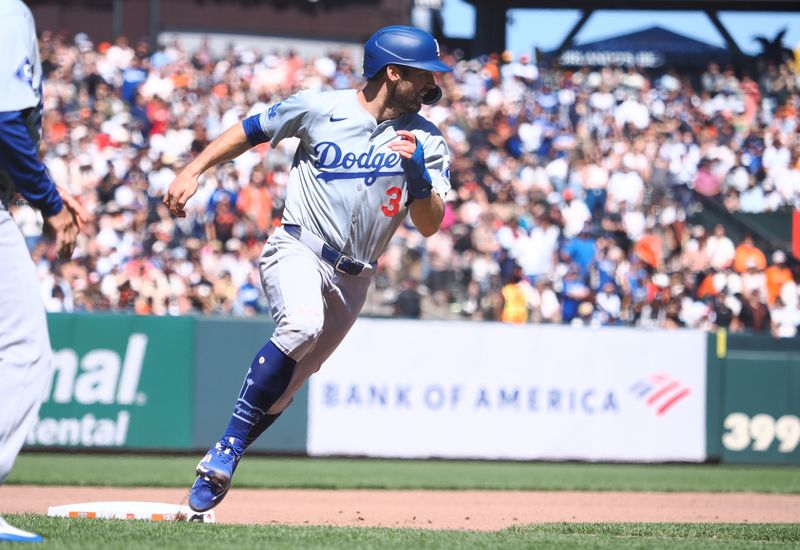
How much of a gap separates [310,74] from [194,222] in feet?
18.5

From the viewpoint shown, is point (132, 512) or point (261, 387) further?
point (132, 512)

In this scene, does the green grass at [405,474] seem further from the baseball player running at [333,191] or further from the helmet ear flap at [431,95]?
the helmet ear flap at [431,95]

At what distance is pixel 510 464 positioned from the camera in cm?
1337

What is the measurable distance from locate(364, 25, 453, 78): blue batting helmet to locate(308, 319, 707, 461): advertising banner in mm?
7158

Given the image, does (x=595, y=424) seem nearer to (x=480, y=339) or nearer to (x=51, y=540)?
(x=480, y=339)

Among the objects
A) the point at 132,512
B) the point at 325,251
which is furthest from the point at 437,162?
the point at 132,512

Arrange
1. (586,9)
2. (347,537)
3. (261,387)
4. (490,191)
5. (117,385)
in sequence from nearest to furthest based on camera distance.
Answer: (347,537) < (261,387) < (117,385) < (490,191) < (586,9)

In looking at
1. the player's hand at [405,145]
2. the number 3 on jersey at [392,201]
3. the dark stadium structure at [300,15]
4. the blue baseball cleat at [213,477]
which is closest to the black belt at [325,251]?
the number 3 on jersey at [392,201]

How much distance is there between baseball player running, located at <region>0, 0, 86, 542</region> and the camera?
439 centimetres

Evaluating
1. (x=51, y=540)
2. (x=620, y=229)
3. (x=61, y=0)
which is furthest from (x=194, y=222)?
(x=61, y=0)

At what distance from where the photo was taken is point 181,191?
18.2ft

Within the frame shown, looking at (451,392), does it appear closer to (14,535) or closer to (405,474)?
(405,474)

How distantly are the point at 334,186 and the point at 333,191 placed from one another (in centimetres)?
3

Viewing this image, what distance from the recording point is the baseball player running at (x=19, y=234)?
4387mm
